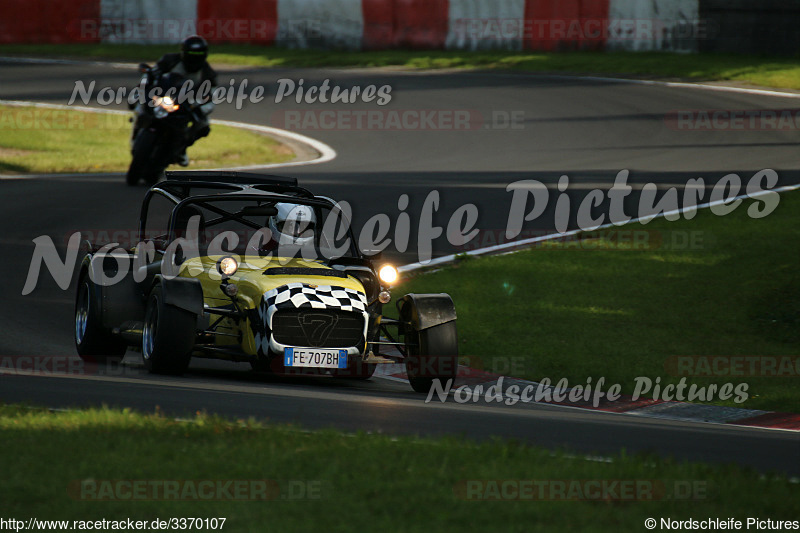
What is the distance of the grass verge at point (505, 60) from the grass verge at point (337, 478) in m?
24.8

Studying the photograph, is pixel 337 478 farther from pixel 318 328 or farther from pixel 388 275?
pixel 388 275

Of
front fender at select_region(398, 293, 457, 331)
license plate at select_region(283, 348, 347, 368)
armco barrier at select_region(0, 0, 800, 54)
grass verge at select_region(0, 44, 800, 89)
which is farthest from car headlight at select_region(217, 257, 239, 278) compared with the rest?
armco barrier at select_region(0, 0, 800, 54)

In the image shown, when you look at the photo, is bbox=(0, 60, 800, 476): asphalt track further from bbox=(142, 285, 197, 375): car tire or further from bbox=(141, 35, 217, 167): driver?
bbox=(141, 35, 217, 167): driver

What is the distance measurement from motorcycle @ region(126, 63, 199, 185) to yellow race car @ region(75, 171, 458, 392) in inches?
273

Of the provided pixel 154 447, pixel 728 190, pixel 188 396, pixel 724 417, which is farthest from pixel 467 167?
pixel 154 447

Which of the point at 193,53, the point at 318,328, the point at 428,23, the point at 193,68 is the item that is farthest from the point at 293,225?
the point at 428,23

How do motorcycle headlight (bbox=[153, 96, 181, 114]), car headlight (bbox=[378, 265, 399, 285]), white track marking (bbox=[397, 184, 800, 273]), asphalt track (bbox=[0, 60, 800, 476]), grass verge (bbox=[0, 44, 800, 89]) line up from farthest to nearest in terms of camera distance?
grass verge (bbox=[0, 44, 800, 89])
motorcycle headlight (bbox=[153, 96, 181, 114])
white track marking (bbox=[397, 184, 800, 273])
car headlight (bbox=[378, 265, 399, 285])
asphalt track (bbox=[0, 60, 800, 476])

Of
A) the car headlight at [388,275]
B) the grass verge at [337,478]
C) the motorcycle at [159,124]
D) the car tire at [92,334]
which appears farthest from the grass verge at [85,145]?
the grass verge at [337,478]

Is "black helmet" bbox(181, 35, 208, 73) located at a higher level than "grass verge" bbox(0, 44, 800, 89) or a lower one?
higher

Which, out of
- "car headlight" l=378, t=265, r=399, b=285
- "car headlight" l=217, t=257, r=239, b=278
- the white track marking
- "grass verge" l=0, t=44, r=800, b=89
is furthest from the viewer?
"grass verge" l=0, t=44, r=800, b=89

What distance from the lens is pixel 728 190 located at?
1730 cm

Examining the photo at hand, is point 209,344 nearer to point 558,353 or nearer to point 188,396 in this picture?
point 188,396

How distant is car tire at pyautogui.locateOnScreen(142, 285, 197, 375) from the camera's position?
26.5 feet

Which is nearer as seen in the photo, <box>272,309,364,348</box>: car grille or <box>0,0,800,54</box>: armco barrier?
<box>272,309,364,348</box>: car grille
